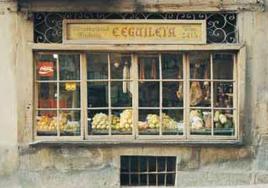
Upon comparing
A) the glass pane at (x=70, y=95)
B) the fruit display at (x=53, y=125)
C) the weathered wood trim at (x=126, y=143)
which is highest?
the glass pane at (x=70, y=95)

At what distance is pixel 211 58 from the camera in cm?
841

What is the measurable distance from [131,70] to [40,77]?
4.99 ft

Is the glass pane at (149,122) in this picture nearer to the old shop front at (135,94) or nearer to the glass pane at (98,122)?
the old shop front at (135,94)

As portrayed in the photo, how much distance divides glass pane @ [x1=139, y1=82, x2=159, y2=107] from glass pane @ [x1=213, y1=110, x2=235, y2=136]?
104 cm

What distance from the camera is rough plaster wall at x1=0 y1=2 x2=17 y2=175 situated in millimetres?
8258

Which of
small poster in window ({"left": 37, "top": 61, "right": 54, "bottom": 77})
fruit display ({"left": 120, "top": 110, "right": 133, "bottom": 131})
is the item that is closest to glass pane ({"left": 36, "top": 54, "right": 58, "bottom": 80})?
small poster in window ({"left": 37, "top": 61, "right": 54, "bottom": 77})

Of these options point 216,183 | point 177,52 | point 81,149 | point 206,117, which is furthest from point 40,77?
point 216,183

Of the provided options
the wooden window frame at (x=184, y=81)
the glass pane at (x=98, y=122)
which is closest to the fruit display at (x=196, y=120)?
the wooden window frame at (x=184, y=81)

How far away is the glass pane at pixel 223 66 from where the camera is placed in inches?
331

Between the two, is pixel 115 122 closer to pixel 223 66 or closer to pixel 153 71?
pixel 153 71

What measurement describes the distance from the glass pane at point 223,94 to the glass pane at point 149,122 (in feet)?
3.37

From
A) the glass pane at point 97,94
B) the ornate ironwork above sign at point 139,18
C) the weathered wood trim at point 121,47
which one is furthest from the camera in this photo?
the glass pane at point 97,94

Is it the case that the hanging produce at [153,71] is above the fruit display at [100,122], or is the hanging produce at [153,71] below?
above

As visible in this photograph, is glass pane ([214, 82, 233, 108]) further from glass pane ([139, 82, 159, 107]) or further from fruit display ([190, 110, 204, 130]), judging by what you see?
glass pane ([139, 82, 159, 107])
